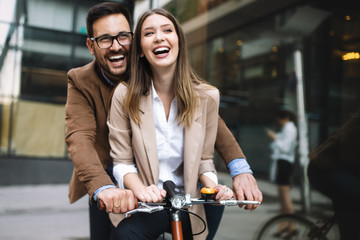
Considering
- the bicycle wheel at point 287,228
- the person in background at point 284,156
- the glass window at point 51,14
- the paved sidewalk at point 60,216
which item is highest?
the glass window at point 51,14

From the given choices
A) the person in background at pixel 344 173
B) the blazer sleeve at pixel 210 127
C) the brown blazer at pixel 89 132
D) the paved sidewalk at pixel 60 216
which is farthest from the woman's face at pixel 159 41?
the paved sidewalk at pixel 60 216

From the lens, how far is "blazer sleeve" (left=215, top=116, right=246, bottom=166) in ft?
6.87

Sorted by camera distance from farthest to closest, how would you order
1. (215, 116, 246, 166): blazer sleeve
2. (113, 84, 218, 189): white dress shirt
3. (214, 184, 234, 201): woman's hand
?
(215, 116, 246, 166): blazer sleeve → (113, 84, 218, 189): white dress shirt → (214, 184, 234, 201): woman's hand

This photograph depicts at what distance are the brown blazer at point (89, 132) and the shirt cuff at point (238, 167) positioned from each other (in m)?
0.02

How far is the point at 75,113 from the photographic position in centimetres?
213

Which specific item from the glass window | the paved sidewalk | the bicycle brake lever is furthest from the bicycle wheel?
the glass window

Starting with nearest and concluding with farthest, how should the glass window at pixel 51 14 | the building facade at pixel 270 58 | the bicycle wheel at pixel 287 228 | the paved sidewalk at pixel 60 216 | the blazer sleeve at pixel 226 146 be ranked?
the blazer sleeve at pixel 226 146 < the building facade at pixel 270 58 < the bicycle wheel at pixel 287 228 < the paved sidewalk at pixel 60 216 < the glass window at pixel 51 14

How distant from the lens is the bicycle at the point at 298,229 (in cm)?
339

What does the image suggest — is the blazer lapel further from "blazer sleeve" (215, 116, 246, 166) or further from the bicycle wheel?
the bicycle wheel

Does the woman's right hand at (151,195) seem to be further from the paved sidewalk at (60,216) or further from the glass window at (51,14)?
the glass window at (51,14)

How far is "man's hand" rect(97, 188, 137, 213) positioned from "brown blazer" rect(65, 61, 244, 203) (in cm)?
15

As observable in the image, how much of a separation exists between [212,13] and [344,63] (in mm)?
2035

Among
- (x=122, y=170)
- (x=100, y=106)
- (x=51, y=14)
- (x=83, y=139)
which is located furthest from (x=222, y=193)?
(x=51, y=14)

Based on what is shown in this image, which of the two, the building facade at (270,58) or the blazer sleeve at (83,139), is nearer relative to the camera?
the blazer sleeve at (83,139)
